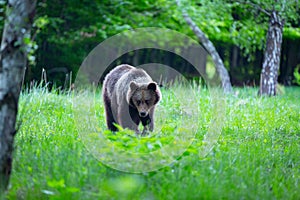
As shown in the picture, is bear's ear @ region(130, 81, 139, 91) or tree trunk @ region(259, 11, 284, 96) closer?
bear's ear @ region(130, 81, 139, 91)

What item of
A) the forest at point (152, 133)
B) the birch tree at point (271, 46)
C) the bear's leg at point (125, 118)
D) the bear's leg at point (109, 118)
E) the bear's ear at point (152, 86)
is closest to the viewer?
the forest at point (152, 133)

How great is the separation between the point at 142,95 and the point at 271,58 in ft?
20.2

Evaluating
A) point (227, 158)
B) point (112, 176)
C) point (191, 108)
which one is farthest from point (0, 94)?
point (191, 108)

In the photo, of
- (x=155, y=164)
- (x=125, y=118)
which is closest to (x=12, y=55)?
(x=155, y=164)

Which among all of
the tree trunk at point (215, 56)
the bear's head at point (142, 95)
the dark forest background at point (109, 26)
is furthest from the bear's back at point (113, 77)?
the dark forest background at point (109, 26)

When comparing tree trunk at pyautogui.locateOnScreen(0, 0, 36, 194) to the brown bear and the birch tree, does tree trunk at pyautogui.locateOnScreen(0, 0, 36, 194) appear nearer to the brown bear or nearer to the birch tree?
the brown bear

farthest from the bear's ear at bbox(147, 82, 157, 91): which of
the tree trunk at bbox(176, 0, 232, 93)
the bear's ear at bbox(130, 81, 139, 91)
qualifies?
the tree trunk at bbox(176, 0, 232, 93)

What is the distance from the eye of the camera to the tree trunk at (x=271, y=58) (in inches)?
446

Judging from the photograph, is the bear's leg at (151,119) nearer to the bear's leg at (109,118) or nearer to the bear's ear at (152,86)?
the bear's ear at (152,86)

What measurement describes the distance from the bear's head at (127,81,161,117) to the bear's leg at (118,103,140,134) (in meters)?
0.10

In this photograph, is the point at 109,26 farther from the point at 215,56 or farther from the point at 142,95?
the point at 142,95

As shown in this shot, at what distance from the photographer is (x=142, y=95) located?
6.00 m

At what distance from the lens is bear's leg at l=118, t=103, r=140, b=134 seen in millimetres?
6121

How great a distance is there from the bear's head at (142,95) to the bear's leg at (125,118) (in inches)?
3.8
